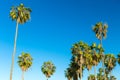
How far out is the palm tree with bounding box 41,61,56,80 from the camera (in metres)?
89.8

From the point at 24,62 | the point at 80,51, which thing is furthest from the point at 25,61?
the point at 80,51

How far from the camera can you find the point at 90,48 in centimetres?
7450

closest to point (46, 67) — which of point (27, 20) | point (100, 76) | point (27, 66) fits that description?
point (27, 66)

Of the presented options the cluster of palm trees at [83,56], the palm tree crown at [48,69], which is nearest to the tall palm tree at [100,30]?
the cluster of palm trees at [83,56]

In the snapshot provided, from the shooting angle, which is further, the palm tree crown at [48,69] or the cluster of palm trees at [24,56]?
the palm tree crown at [48,69]

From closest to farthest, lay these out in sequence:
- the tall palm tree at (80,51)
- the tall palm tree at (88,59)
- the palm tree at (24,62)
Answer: the tall palm tree at (88,59) → the tall palm tree at (80,51) → the palm tree at (24,62)

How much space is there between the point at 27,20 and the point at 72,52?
20690 mm

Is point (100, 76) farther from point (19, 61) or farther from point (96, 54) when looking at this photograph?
point (19, 61)

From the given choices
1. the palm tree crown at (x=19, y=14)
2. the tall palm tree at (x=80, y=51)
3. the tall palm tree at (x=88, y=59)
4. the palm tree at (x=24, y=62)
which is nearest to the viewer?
the palm tree crown at (x=19, y=14)

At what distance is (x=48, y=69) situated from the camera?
296 feet

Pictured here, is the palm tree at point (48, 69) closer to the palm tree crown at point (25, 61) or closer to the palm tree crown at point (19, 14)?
the palm tree crown at point (25, 61)

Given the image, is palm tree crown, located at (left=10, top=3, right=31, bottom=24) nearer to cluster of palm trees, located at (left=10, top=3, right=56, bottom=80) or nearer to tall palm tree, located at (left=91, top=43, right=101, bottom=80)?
cluster of palm trees, located at (left=10, top=3, right=56, bottom=80)

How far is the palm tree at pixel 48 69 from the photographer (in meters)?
89.8

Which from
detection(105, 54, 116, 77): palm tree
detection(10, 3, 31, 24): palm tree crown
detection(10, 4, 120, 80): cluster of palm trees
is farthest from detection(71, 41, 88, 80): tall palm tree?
detection(10, 3, 31, 24): palm tree crown
